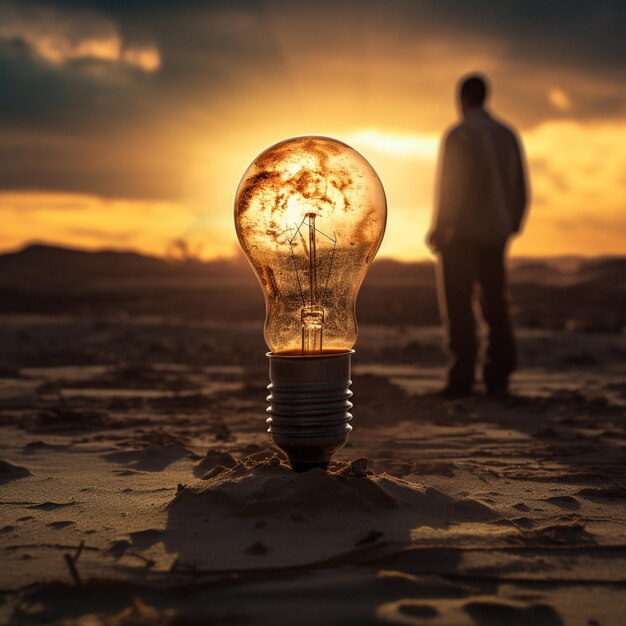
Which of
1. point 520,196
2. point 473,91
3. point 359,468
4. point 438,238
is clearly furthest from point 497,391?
point 359,468

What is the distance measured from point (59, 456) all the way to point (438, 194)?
144 inches

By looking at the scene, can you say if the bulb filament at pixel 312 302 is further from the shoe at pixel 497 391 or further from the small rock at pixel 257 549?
the shoe at pixel 497 391

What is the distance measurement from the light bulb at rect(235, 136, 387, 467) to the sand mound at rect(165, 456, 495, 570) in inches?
7.9

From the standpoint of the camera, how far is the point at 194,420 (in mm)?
5473

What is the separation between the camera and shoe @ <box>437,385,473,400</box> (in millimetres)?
6488

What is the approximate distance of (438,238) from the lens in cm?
646

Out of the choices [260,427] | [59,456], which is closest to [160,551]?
[59,456]

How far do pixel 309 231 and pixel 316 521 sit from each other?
1029 millimetres

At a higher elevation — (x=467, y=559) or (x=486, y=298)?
(x=486, y=298)

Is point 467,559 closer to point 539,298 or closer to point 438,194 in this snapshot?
point 438,194

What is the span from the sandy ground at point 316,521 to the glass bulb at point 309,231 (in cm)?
52

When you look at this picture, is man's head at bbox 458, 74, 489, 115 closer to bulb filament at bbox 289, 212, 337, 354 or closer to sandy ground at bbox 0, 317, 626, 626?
sandy ground at bbox 0, 317, 626, 626

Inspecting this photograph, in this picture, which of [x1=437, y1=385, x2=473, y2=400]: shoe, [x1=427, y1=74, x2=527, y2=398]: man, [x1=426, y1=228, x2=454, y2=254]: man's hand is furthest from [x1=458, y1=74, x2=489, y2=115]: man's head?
[x1=437, y1=385, x2=473, y2=400]: shoe

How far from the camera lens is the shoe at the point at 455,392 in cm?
649
